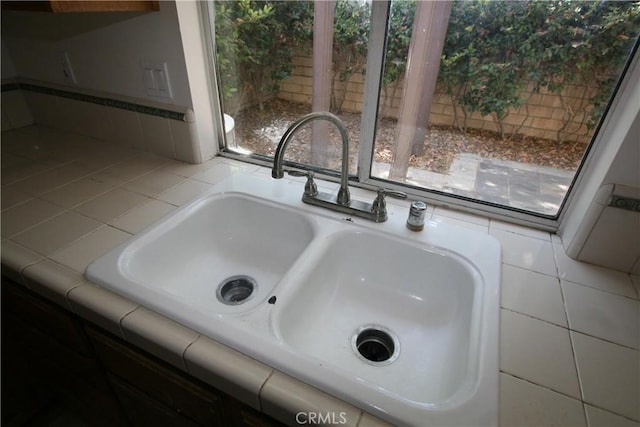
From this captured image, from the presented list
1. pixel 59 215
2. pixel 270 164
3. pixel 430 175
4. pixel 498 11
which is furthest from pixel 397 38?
pixel 59 215

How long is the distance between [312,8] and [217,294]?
2.87 feet

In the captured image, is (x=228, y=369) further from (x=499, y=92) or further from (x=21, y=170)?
(x=21, y=170)

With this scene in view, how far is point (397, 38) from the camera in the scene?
0.91 m

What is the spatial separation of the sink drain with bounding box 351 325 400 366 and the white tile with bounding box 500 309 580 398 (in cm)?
25

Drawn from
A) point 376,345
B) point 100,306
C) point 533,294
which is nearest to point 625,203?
point 533,294

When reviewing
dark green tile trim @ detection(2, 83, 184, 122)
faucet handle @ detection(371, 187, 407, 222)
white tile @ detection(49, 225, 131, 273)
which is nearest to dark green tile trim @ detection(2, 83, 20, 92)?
dark green tile trim @ detection(2, 83, 184, 122)

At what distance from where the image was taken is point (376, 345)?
2.64 feet

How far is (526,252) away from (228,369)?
75 centimetres

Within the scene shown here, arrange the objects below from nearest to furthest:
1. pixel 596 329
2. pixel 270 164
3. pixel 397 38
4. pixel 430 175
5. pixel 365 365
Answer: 1. pixel 596 329
2. pixel 365 365
3. pixel 397 38
4. pixel 430 175
5. pixel 270 164

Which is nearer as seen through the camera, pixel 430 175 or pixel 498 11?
pixel 498 11

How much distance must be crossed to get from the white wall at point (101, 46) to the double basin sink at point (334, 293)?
1.53 feet

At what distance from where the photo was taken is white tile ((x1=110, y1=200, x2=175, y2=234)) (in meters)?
0.89

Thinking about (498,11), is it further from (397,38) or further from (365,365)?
(365,365)

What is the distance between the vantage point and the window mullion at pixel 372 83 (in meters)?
0.88
